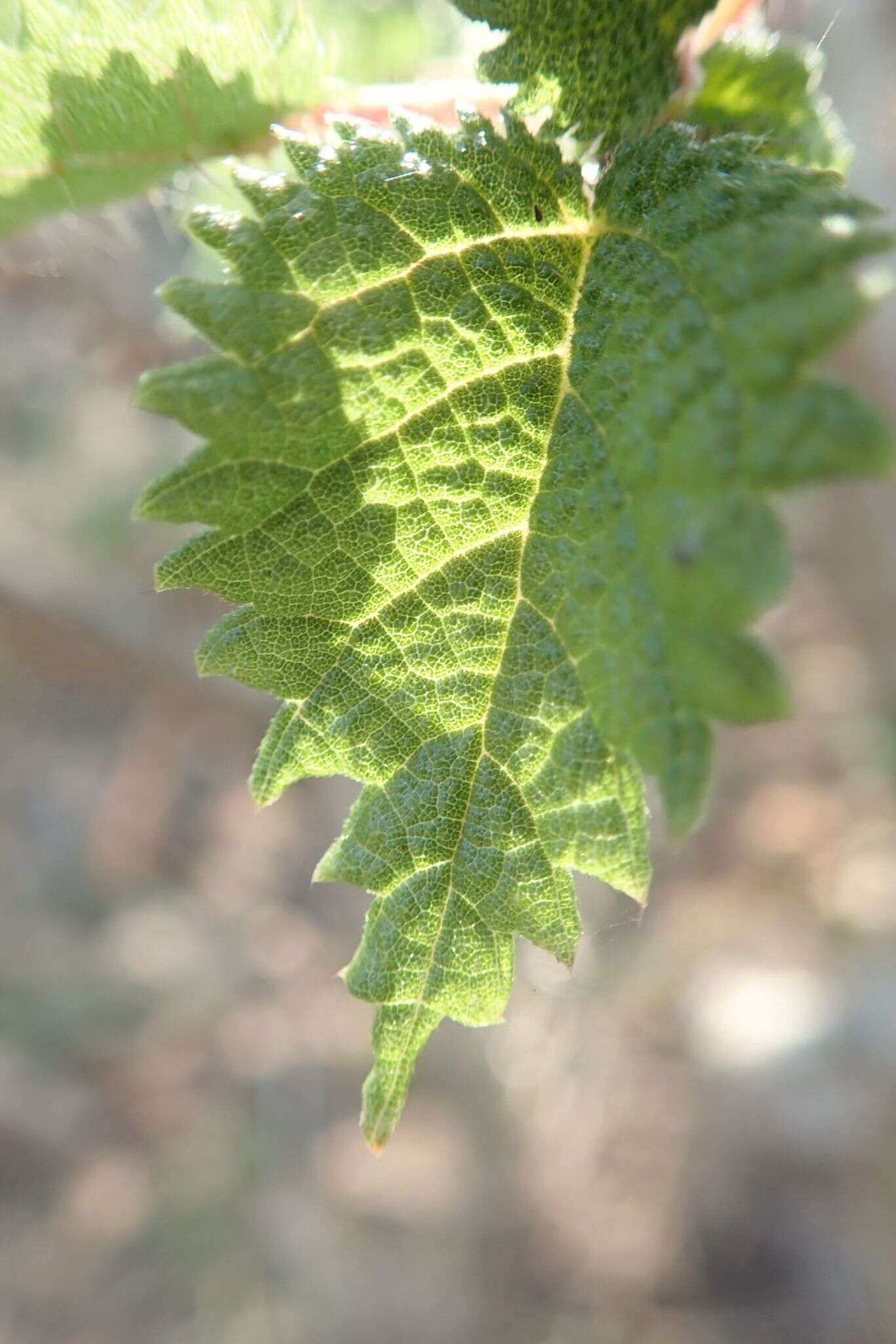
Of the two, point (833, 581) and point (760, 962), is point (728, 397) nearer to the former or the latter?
point (760, 962)

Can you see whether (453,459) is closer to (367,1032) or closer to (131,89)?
(131,89)

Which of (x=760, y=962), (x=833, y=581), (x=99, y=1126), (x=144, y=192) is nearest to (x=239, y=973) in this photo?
(x=99, y=1126)

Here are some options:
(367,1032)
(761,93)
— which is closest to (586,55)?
(761,93)

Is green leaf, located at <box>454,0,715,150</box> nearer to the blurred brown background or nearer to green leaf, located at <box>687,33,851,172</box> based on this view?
green leaf, located at <box>687,33,851,172</box>

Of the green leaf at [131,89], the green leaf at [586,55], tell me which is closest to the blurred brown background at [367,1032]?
the green leaf at [131,89]

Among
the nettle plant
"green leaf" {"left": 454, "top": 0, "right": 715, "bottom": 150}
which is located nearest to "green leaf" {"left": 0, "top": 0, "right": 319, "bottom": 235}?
the nettle plant
